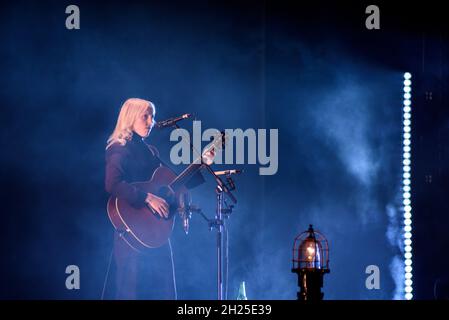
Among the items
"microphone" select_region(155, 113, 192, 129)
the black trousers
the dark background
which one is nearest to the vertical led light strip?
the dark background

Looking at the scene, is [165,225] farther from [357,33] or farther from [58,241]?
[357,33]

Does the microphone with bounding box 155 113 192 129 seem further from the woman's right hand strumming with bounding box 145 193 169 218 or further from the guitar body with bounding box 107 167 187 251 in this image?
the woman's right hand strumming with bounding box 145 193 169 218

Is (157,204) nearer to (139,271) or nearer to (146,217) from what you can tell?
(146,217)

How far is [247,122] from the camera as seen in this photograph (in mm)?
6309

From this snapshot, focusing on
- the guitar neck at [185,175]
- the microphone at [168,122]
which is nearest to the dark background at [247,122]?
the microphone at [168,122]

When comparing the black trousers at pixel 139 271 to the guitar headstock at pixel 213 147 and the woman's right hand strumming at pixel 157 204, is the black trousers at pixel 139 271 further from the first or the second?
the guitar headstock at pixel 213 147

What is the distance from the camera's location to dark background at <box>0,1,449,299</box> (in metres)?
5.95

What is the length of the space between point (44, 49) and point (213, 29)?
159cm

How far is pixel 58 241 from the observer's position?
5.92m

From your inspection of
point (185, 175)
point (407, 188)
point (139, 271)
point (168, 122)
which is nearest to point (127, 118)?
point (168, 122)

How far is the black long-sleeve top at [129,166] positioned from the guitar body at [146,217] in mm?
55

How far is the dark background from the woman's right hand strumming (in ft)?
1.03

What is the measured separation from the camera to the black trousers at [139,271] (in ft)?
19.4
